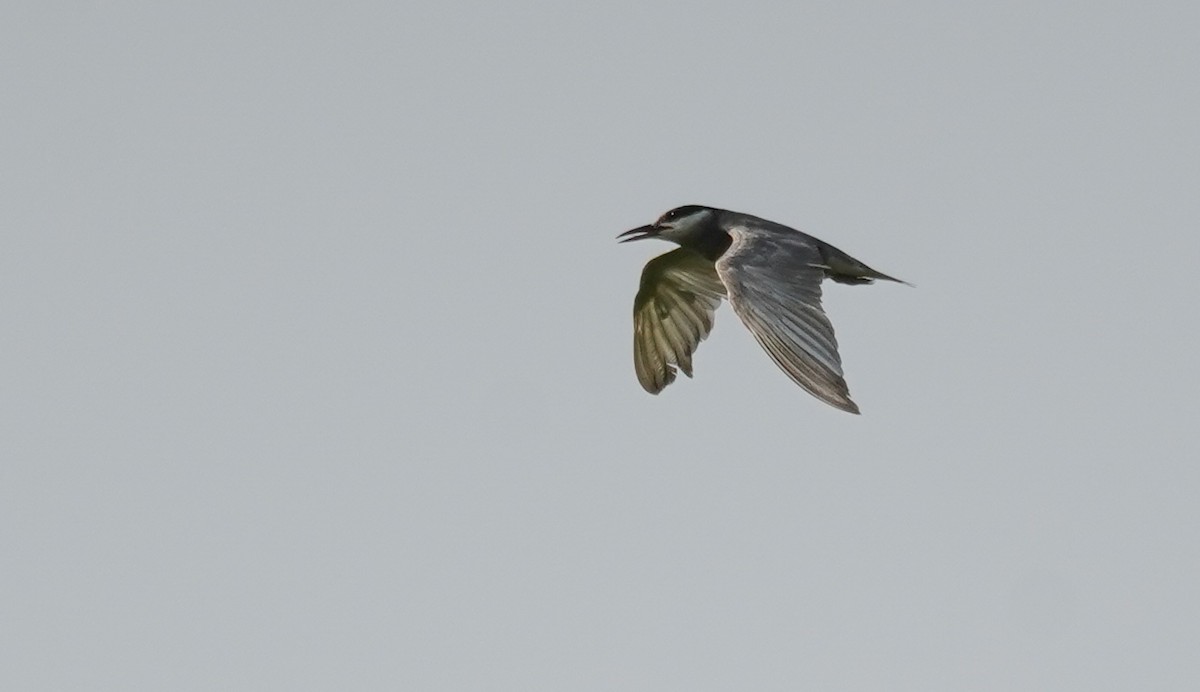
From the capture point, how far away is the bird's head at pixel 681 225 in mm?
15711

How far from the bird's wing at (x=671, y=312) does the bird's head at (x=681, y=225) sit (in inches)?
12.5

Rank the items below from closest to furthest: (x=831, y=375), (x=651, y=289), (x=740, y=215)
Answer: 1. (x=831, y=375)
2. (x=740, y=215)
3. (x=651, y=289)

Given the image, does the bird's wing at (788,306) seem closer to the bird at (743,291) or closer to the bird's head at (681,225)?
the bird at (743,291)

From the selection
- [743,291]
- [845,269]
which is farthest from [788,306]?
[845,269]

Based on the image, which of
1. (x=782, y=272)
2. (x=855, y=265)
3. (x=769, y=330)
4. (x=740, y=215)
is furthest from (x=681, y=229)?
(x=769, y=330)

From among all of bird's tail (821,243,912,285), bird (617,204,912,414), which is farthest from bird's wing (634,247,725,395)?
bird's tail (821,243,912,285)

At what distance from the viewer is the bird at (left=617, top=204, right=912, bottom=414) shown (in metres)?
11.8

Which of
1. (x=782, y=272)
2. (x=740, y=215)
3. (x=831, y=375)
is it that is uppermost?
(x=740, y=215)

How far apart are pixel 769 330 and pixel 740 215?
11.9 feet

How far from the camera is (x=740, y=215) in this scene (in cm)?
1559

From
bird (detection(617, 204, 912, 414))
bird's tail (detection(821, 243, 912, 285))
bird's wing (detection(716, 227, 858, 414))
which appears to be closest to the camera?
bird's wing (detection(716, 227, 858, 414))

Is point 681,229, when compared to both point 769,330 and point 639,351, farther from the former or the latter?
point 769,330

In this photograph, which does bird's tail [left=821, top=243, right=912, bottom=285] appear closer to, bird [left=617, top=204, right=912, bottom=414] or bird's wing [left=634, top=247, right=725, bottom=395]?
bird [left=617, top=204, right=912, bottom=414]

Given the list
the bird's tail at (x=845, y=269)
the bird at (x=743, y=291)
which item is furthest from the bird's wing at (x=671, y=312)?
the bird's tail at (x=845, y=269)
